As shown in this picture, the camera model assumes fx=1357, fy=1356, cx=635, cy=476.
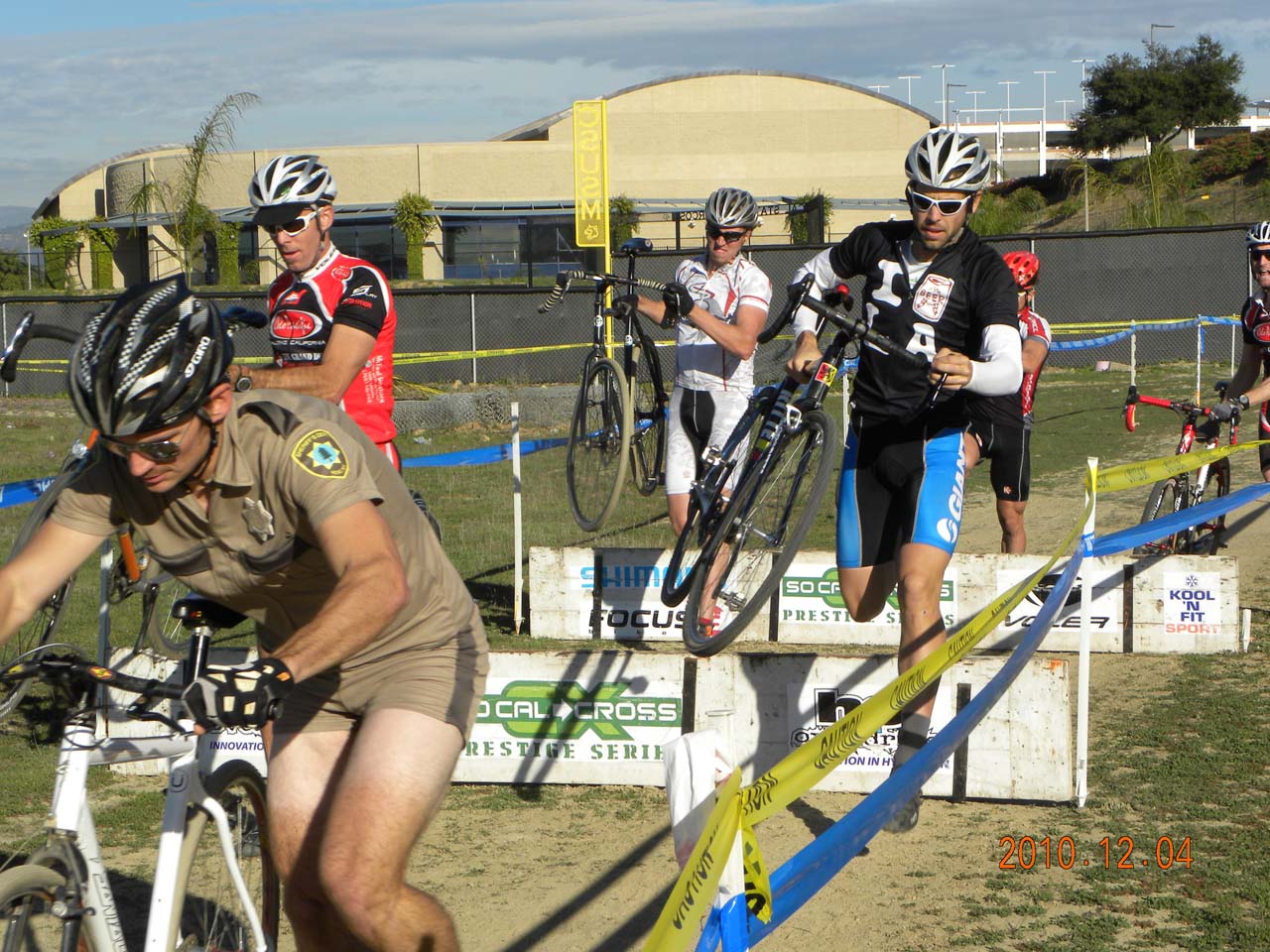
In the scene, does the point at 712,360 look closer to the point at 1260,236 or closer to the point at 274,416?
the point at 1260,236

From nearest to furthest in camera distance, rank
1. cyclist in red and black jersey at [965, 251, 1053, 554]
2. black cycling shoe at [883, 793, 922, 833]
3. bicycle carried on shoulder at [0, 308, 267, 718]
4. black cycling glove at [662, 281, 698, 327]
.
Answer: black cycling shoe at [883, 793, 922, 833]
bicycle carried on shoulder at [0, 308, 267, 718]
black cycling glove at [662, 281, 698, 327]
cyclist in red and black jersey at [965, 251, 1053, 554]

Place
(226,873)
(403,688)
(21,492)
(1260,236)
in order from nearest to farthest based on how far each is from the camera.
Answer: (403,688) < (226,873) < (21,492) < (1260,236)

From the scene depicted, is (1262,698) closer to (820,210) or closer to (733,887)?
(733,887)

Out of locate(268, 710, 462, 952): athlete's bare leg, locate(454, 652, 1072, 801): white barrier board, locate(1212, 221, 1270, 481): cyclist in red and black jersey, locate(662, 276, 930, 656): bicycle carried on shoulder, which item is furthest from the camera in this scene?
locate(1212, 221, 1270, 481): cyclist in red and black jersey

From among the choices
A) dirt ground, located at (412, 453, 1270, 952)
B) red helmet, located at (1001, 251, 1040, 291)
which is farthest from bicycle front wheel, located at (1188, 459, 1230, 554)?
dirt ground, located at (412, 453, 1270, 952)

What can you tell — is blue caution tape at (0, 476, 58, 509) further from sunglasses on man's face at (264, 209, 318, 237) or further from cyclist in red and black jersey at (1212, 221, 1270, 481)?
cyclist in red and black jersey at (1212, 221, 1270, 481)

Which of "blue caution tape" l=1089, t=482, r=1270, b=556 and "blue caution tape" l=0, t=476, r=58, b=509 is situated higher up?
"blue caution tape" l=0, t=476, r=58, b=509

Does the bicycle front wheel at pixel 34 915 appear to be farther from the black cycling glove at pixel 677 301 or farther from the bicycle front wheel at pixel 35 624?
the black cycling glove at pixel 677 301

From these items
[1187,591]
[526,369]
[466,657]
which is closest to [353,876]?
[466,657]

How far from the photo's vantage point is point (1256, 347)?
28.0 feet

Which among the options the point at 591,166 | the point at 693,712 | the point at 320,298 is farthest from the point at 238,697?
the point at 591,166

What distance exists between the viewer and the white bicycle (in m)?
2.81

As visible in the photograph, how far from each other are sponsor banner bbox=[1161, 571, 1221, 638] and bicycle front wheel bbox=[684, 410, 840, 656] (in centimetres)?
262

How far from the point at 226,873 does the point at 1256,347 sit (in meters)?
7.28
